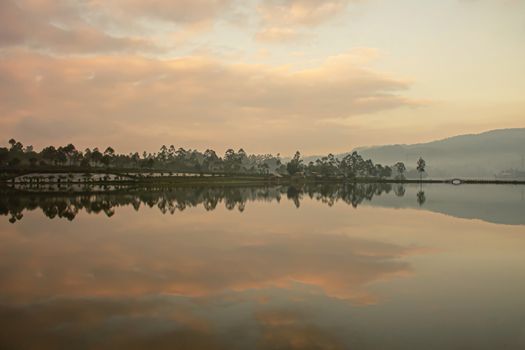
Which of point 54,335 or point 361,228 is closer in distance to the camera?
point 54,335

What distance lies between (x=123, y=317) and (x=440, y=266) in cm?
2026

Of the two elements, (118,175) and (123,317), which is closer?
(123,317)

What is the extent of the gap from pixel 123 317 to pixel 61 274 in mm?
9775

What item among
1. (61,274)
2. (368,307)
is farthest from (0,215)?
(368,307)

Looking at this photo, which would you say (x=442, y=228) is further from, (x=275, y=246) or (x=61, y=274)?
(x=61, y=274)

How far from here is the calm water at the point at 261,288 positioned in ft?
52.1

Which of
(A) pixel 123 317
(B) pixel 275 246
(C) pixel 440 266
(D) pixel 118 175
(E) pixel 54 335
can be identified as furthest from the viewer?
(D) pixel 118 175

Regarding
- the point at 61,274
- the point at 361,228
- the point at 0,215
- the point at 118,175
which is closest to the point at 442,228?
the point at 361,228

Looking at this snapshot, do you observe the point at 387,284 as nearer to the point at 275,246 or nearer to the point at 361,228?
the point at 275,246

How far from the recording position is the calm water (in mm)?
15867

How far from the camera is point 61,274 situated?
25.4 m

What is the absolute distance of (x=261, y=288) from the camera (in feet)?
73.7

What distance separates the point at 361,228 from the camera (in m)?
45.4

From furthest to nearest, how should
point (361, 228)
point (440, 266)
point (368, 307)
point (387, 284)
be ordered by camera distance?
1. point (361, 228)
2. point (440, 266)
3. point (387, 284)
4. point (368, 307)
